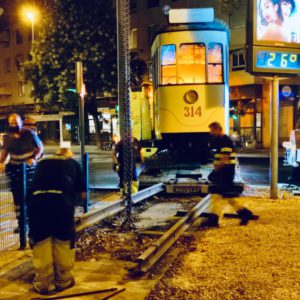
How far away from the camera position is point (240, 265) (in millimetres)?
6055

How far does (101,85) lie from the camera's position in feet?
101

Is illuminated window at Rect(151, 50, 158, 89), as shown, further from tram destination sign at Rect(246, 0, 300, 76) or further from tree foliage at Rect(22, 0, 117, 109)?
tree foliage at Rect(22, 0, 117, 109)

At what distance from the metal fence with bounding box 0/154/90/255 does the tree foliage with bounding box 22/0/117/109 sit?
22668mm

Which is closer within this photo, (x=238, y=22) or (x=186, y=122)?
(x=186, y=122)

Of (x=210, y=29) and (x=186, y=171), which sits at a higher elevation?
(x=210, y=29)

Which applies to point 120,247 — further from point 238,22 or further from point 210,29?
point 238,22

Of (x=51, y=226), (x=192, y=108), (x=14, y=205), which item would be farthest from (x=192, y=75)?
(x=51, y=226)

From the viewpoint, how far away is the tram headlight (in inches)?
531

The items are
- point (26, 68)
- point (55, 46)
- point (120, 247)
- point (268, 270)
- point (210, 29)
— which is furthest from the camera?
point (26, 68)

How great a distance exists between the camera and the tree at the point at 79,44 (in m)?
30.0

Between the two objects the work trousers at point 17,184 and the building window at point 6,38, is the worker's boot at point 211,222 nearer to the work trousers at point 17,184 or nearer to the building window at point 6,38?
the work trousers at point 17,184

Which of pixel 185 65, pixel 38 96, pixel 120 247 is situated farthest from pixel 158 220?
pixel 38 96

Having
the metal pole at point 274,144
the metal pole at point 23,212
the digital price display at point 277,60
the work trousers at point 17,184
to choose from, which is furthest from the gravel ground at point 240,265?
the digital price display at point 277,60

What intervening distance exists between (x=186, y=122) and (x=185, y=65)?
1704 millimetres
